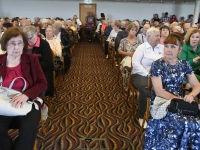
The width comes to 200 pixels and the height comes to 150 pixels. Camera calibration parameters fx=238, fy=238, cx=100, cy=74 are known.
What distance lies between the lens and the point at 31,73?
2260mm

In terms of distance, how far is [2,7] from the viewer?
15.1 m

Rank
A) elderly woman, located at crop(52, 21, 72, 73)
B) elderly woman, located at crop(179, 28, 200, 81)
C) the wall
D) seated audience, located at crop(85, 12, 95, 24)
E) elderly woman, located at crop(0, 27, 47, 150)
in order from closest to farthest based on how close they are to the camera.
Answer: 1. elderly woman, located at crop(0, 27, 47, 150)
2. elderly woman, located at crop(179, 28, 200, 81)
3. elderly woman, located at crop(52, 21, 72, 73)
4. seated audience, located at crop(85, 12, 95, 24)
5. the wall

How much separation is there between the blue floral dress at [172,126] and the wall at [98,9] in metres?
13.7

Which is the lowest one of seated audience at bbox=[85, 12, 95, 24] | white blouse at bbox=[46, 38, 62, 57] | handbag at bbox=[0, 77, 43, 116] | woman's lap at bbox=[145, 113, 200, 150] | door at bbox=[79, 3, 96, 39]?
woman's lap at bbox=[145, 113, 200, 150]

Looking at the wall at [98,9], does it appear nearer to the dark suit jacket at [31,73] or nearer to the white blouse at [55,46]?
the white blouse at [55,46]

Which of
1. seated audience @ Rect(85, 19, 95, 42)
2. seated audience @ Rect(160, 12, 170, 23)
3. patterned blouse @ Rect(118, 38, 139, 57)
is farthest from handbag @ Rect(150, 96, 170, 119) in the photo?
seated audience @ Rect(160, 12, 170, 23)

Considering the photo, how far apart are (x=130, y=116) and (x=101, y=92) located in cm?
118

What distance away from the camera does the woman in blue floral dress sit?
6.56ft

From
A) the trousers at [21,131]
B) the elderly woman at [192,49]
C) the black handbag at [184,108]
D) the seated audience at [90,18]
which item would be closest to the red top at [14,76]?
the trousers at [21,131]

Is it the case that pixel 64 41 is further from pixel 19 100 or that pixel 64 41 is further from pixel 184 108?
pixel 184 108

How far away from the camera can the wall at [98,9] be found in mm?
15117

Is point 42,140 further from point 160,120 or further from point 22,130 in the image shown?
point 160,120

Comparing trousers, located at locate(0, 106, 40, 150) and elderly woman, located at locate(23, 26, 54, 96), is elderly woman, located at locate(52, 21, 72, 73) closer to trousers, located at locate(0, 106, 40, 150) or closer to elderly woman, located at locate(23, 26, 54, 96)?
elderly woman, located at locate(23, 26, 54, 96)

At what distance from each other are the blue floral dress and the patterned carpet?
1.89 feet
